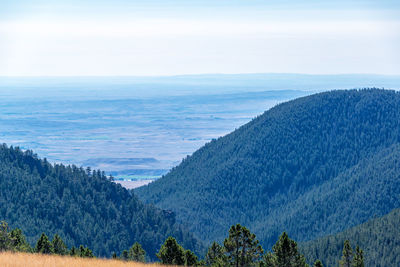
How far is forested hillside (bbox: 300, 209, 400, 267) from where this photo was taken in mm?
114188

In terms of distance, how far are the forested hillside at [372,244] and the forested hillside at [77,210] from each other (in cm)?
3437

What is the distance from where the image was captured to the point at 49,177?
482 feet

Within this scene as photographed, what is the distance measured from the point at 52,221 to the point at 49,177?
15826mm

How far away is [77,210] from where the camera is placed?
140875mm

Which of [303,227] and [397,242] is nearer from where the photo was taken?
[397,242]

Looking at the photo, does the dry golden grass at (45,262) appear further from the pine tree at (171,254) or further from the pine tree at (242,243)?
the pine tree at (171,254)

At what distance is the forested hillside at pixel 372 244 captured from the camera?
4496 inches

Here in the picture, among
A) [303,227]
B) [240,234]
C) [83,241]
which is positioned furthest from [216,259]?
[303,227]

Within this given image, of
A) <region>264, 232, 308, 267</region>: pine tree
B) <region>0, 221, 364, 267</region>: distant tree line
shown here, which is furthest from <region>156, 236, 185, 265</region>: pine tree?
<region>264, 232, 308, 267</region>: pine tree

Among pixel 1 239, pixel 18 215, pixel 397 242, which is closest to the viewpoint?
pixel 1 239

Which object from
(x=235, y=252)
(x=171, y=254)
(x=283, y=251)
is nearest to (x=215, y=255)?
(x=171, y=254)

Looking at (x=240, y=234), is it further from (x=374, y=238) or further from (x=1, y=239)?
(x=374, y=238)

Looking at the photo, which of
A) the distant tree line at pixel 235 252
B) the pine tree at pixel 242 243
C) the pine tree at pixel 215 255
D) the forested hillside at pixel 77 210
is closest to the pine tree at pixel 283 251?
the distant tree line at pixel 235 252

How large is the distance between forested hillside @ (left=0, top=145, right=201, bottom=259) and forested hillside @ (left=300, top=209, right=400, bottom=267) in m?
34.4
